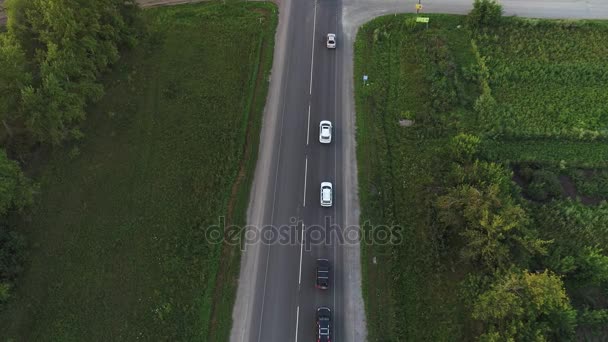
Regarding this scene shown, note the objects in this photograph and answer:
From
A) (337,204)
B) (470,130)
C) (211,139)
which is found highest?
(470,130)

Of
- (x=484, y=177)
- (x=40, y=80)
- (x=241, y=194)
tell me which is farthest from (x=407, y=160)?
(x=40, y=80)

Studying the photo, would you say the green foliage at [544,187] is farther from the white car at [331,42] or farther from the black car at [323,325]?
the white car at [331,42]

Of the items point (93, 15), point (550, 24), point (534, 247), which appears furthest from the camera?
point (550, 24)

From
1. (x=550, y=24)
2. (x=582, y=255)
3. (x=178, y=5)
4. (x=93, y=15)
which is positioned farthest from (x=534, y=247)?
(x=178, y=5)

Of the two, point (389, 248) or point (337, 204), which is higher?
point (337, 204)

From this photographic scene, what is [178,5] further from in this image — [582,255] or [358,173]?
[582,255]

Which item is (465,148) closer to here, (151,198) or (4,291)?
(151,198)
